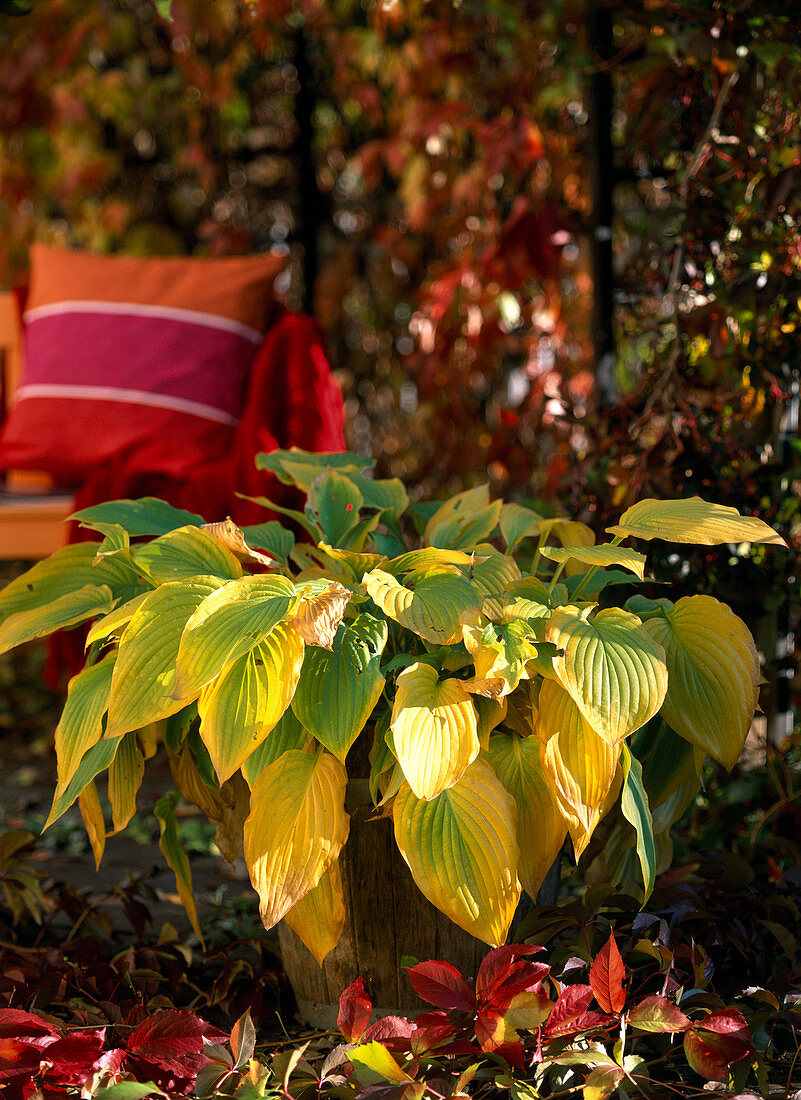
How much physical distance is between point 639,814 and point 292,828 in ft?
0.92

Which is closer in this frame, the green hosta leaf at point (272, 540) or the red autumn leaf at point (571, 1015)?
the red autumn leaf at point (571, 1015)

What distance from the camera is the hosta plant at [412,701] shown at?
824 mm

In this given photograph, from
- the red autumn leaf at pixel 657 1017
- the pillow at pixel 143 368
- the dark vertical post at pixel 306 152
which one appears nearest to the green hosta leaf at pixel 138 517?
the red autumn leaf at pixel 657 1017

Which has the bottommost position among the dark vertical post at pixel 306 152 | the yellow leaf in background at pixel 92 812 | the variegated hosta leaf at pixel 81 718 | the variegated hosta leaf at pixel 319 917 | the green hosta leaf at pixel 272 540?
the variegated hosta leaf at pixel 319 917

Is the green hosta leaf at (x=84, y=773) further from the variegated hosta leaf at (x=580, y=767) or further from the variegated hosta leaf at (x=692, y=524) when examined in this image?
the variegated hosta leaf at (x=692, y=524)

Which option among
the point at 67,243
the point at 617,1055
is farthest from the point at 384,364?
the point at 617,1055

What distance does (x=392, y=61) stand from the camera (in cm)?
280

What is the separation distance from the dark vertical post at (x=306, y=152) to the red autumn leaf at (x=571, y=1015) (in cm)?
255

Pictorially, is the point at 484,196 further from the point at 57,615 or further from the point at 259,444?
the point at 57,615

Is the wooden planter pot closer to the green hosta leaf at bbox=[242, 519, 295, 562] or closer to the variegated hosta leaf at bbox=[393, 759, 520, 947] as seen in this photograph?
the variegated hosta leaf at bbox=[393, 759, 520, 947]

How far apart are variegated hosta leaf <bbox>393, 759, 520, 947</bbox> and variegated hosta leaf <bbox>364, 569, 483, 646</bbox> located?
5.0 inches

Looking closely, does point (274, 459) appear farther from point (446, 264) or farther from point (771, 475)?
point (446, 264)

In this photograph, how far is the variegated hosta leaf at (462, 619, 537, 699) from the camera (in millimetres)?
821

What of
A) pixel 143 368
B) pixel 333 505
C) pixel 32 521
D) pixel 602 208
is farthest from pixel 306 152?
pixel 333 505
